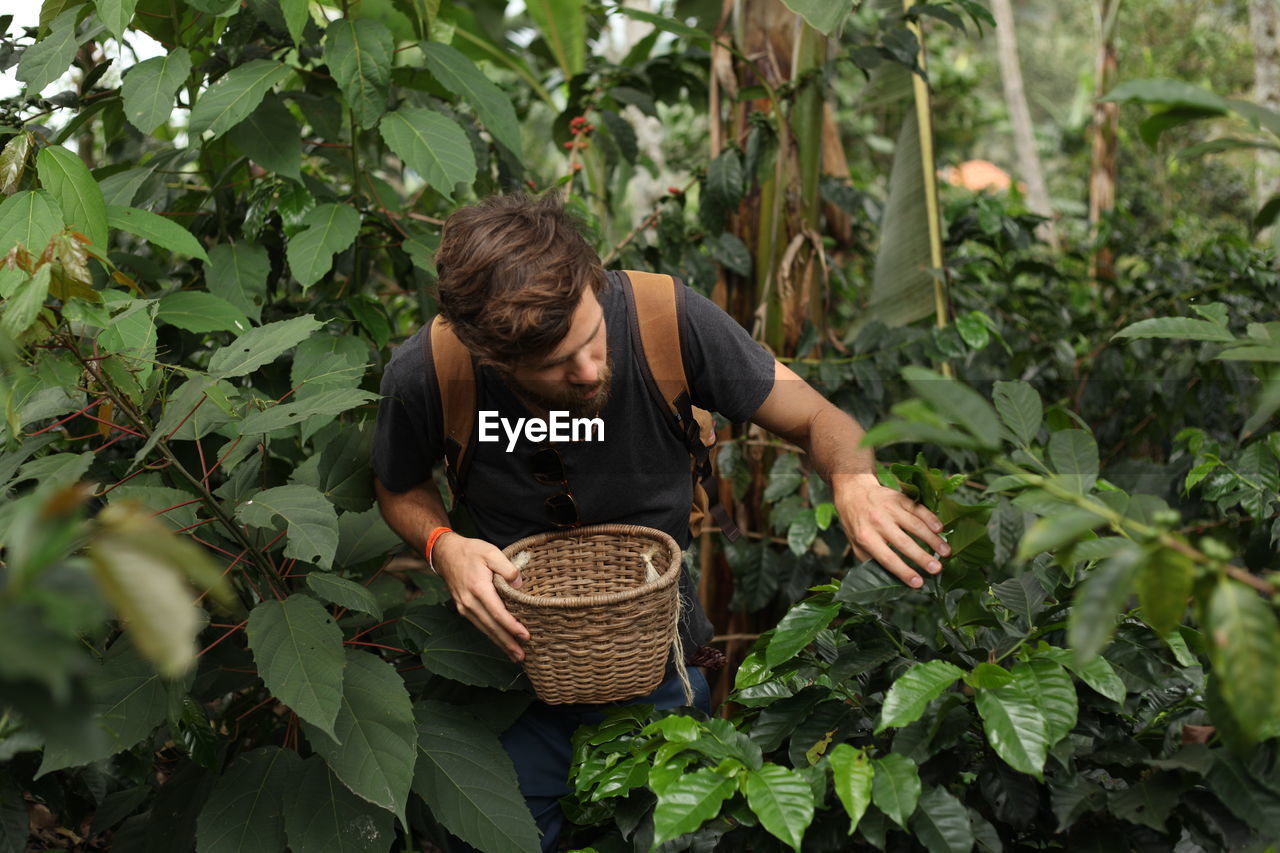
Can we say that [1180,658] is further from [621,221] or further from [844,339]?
[621,221]

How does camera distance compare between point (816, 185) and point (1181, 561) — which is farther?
point (816, 185)

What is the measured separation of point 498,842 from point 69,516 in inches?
44.5

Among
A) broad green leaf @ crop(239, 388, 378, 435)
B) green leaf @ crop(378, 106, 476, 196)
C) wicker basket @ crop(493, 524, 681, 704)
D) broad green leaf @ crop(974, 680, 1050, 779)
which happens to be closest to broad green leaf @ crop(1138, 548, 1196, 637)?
broad green leaf @ crop(974, 680, 1050, 779)

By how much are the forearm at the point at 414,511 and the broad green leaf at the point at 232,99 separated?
0.71 m

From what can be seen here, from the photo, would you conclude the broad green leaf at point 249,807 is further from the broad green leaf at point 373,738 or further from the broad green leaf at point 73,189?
the broad green leaf at point 73,189

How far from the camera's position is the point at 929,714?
132 cm

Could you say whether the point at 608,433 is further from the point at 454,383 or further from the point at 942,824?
the point at 942,824

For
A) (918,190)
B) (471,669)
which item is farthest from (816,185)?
(471,669)

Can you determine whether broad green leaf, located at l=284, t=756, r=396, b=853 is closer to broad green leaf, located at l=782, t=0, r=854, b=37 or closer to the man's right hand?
the man's right hand

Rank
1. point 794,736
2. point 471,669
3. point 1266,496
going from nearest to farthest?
point 794,736 < point 471,669 < point 1266,496

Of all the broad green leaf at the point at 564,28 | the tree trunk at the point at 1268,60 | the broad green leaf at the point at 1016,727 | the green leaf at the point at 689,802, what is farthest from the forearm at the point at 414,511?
the tree trunk at the point at 1268,60

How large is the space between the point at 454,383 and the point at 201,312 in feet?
1.83

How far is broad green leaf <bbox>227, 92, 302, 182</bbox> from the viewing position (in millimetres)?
2123

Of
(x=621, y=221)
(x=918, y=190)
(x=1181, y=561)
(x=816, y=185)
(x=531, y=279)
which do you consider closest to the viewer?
(x=1181, y=561)
